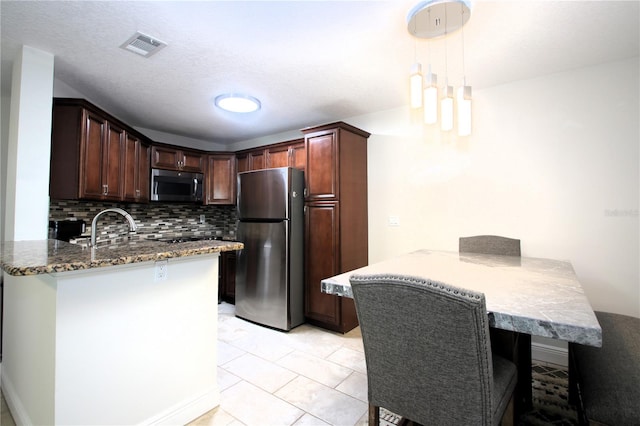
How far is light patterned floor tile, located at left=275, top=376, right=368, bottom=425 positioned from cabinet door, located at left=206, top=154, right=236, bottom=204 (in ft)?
9.51

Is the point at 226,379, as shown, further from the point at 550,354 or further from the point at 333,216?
the point at 550,354

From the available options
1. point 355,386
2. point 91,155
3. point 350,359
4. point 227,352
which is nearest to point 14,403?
point 227,352

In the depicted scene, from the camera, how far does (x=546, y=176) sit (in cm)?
244

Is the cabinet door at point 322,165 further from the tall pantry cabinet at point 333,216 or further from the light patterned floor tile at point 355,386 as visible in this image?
the light patterned floor tile at point 355,386

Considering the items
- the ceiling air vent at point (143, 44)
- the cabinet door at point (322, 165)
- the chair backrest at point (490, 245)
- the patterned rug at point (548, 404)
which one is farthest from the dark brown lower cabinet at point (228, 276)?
the chair backrest at point (490, 245)

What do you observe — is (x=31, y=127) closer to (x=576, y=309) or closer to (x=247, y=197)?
(x=247, y=197)

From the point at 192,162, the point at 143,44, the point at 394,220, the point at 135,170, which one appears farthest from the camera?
the point at 192,162

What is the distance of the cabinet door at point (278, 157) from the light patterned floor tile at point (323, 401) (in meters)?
2.44

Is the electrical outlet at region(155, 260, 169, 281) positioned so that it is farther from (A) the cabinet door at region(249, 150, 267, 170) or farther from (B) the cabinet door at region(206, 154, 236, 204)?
(B) the cabinet door at region(206, 154, 236, 204)

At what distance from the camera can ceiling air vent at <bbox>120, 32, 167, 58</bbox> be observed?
194cm

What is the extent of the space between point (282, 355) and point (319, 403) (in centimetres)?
73

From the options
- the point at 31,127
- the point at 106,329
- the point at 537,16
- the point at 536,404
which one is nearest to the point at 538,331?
the point at 536,404

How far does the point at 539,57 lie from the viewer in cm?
217

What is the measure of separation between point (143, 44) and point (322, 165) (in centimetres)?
178
